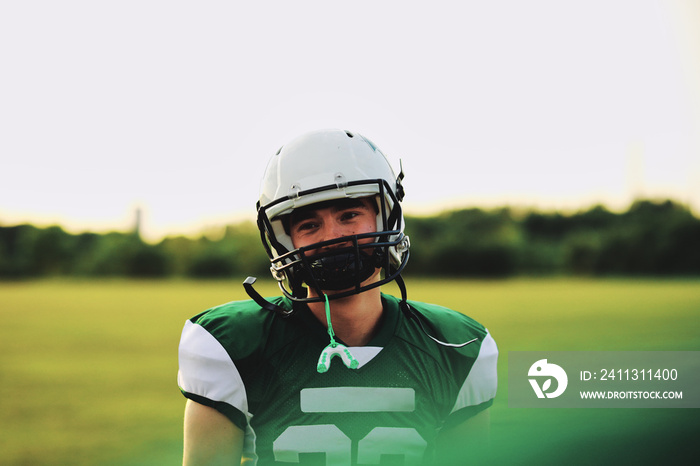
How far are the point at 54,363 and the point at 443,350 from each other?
10534mm

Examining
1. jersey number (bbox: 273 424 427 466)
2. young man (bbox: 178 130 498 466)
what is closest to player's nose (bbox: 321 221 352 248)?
young man (bbox: 178 130 498 466)

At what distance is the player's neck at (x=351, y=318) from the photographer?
80.6 inches

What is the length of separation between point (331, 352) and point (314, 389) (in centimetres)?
13

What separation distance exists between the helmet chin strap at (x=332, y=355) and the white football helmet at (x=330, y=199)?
123 mm

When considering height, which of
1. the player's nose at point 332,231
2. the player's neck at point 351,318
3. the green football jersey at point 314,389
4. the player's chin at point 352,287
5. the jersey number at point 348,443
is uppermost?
the player's nose at point 332,231

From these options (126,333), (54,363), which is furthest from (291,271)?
(126,333)

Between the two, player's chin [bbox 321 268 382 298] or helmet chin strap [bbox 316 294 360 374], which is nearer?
helmet chin strap [bbox 316 294 360 374]

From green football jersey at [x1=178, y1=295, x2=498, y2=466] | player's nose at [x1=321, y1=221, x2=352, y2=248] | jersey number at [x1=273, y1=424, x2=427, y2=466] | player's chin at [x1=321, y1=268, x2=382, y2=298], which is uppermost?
player's nose at [x1=321, y1=221, x2=352, y2=248]

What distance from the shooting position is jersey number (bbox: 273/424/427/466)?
1874mm

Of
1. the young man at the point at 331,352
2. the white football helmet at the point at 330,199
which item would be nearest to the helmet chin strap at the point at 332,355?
the young man at the point at 331,352

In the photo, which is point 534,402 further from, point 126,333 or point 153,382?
point 126,333

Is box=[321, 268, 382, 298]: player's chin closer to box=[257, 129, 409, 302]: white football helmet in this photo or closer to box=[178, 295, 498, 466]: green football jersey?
box=[257, 129, 409, 302]: white football helmet

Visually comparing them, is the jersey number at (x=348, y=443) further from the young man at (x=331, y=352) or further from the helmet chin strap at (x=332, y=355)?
the helmet chin strap at (x=332, y=355)

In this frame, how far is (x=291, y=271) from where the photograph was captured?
6.81ft
